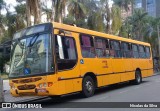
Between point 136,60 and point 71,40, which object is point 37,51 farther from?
point 136,60

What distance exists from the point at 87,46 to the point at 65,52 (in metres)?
2.08

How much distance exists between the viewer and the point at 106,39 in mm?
16812

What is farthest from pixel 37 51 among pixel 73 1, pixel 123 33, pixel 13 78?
pixel 123 33

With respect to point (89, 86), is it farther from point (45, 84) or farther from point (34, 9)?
point (34, 9)

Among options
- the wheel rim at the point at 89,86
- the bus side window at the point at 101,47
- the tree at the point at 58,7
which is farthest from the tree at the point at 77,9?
the wheel rim at the point at 89,86

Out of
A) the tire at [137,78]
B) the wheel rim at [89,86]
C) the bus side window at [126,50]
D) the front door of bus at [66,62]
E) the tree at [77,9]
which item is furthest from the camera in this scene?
the tree at [77,9]

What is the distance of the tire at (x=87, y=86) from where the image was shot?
14.0 m

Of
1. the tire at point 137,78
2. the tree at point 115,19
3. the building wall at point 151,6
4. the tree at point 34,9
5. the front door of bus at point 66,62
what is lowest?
the tire at point 137,78

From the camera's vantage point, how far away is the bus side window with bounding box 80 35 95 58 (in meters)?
14.3

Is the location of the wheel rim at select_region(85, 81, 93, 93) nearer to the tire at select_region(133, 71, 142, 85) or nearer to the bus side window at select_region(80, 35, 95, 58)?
the bus side window at select_region(80, 35, 95, 58)

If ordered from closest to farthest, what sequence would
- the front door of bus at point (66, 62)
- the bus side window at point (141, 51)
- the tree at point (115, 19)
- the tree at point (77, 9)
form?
1. the front door of bus at point (66, 62)
2. the bus side window at point (141, 51)
3. the tree at point (115, 19)
4. the tree at point (77, 9)

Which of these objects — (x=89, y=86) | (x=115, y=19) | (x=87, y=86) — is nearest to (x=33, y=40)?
(x=87, y=86)

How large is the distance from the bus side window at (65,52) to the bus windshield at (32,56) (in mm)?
422

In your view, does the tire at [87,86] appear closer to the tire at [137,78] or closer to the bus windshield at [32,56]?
the bus windshield at [32,56]
